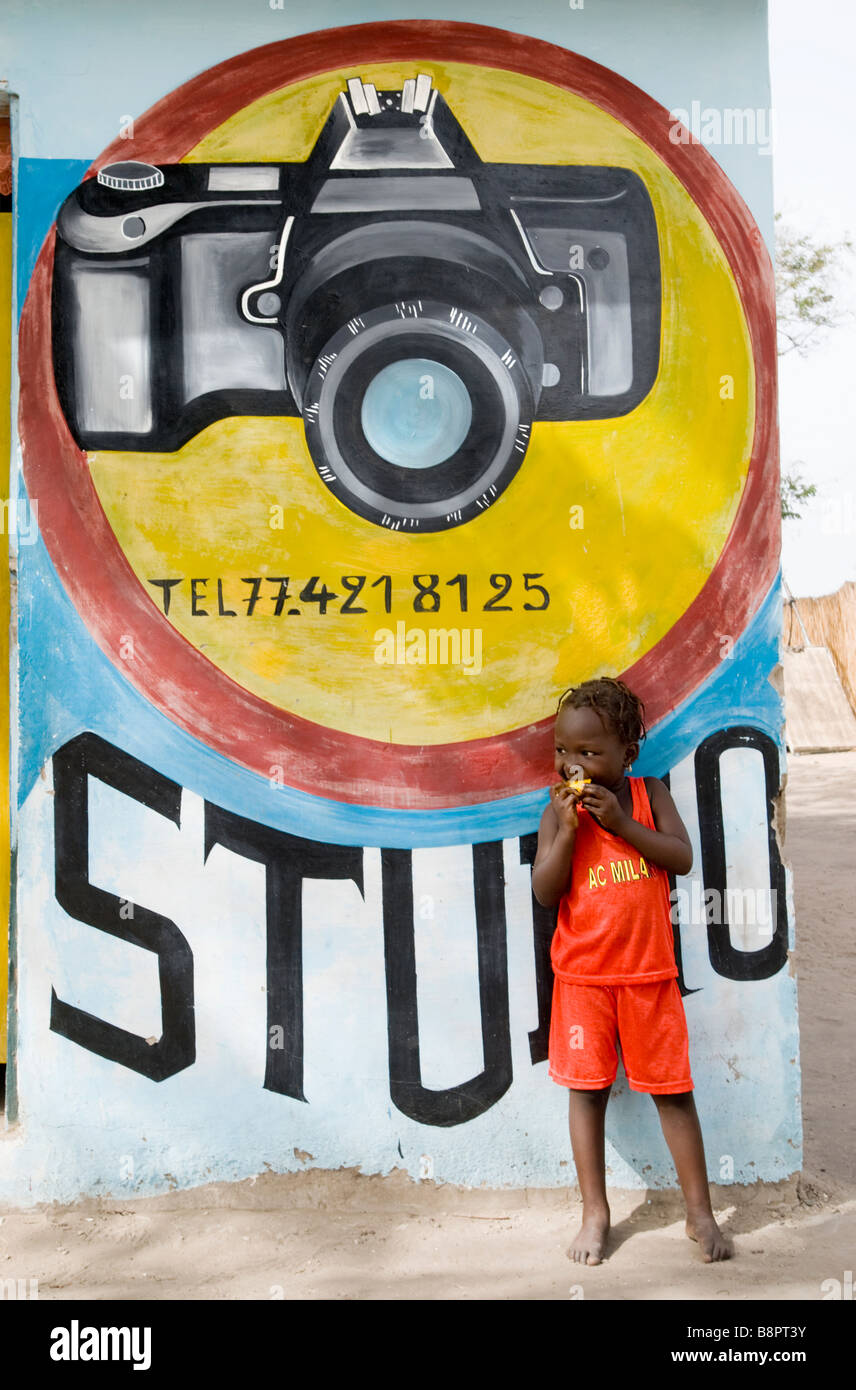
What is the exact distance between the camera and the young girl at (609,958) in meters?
2.61

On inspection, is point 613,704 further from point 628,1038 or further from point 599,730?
point 628,1038

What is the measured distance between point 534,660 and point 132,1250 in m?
1.78

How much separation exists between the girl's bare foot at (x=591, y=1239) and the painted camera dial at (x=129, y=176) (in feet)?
9.37

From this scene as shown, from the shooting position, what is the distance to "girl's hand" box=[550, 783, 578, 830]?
261 centimetres

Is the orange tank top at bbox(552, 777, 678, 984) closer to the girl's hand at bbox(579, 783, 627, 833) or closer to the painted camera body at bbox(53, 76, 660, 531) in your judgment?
the girl's hand at bbox(579, 783, 627, 833)

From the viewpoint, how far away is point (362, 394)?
287cm

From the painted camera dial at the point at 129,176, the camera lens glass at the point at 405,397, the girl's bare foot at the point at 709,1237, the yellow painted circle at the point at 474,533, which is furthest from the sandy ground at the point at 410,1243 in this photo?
the painted camera dial at the point at 129,176

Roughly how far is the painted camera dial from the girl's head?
175cm

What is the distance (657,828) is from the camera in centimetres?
271

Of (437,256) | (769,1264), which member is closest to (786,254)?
(437,256)

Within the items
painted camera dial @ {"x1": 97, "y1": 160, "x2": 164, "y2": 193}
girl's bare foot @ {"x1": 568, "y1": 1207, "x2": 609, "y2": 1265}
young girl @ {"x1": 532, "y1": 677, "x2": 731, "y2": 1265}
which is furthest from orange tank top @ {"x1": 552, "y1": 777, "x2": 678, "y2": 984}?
painted camera dial @ {"x1": 97, "y1": 160, "x2": 164, "y2": 193}

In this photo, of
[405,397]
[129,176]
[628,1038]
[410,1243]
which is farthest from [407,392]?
[410,1243]

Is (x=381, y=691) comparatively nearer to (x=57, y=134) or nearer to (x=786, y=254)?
(x=57, y=134)

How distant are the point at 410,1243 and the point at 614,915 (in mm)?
946
